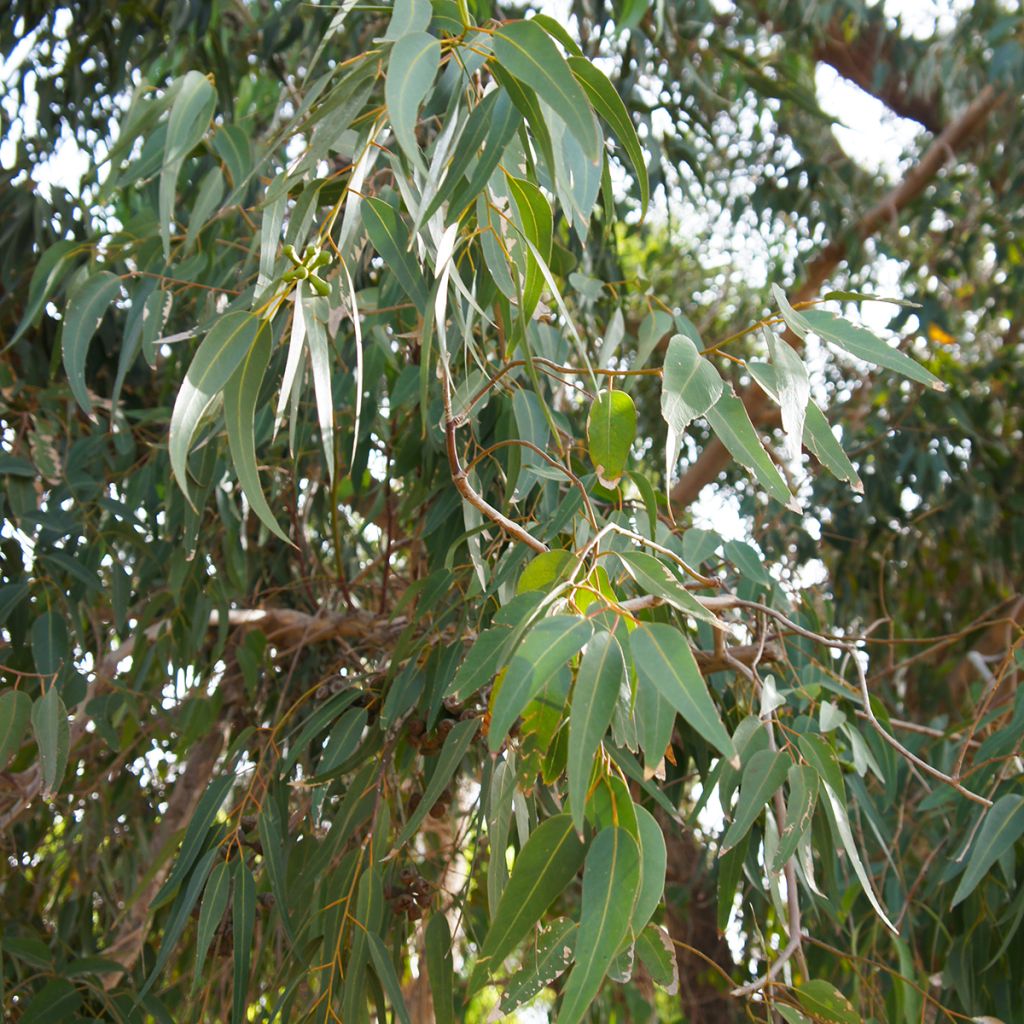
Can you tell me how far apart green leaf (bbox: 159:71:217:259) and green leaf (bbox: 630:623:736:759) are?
2.26 ft

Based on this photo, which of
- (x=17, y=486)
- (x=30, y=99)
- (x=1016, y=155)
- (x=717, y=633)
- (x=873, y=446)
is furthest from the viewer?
(x=1016, y=155)

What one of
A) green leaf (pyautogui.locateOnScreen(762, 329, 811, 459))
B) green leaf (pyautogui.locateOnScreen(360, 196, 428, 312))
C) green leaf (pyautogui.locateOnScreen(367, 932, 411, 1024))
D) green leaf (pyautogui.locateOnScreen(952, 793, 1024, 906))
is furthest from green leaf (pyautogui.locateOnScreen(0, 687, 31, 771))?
green leaf (pyautogui.locateOnScreen(952, 793, 1024, 906))

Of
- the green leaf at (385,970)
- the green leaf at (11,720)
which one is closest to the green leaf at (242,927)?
the green leaf at (385,970)

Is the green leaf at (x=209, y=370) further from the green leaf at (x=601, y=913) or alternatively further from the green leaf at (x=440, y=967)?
the green leaf at (x=440, y=967)

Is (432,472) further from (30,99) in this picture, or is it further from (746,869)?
(30,99)

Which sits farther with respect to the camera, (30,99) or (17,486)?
(30,99)

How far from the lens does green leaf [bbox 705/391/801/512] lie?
0.87m

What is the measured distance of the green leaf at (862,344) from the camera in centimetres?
90

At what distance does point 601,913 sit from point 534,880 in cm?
11

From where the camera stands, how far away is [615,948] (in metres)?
0.73

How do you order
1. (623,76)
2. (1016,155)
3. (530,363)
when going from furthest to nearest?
1. (1016,155)
2. (623,76)
3. (530,363)

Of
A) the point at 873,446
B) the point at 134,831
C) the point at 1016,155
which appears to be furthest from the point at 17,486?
the point at 1016,155

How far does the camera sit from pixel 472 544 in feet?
4.02

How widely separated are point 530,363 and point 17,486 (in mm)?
1024
